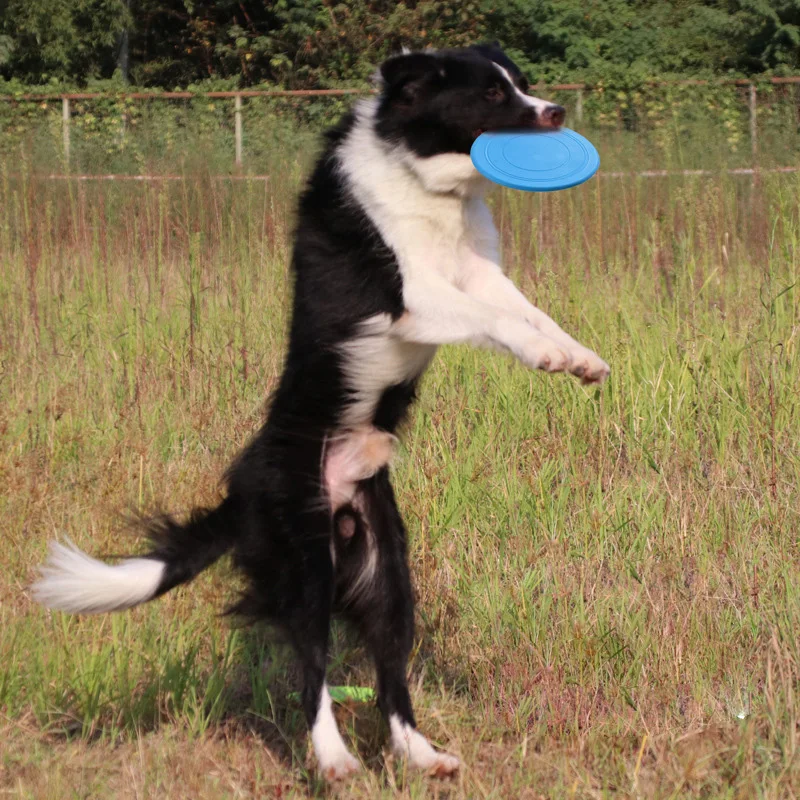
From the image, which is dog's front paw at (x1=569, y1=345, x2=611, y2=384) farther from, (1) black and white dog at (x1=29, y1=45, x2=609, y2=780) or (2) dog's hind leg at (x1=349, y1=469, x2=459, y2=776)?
(2) dog's hind leg at (x1=349, y1=469, x2=459, y2=776)

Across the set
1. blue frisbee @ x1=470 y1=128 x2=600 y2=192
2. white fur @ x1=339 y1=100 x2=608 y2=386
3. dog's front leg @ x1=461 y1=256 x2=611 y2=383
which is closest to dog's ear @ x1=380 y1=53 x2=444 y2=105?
white fur @ x1=339 y1=100 x2=608 y2=386

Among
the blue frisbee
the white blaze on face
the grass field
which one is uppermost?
the white blaze on face

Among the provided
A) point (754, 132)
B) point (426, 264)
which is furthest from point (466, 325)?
point (754, 132)

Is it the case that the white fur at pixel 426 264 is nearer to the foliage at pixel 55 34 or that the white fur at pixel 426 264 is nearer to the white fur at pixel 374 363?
the white fur at pixel 374 363

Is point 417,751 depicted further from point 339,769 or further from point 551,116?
point 551,116

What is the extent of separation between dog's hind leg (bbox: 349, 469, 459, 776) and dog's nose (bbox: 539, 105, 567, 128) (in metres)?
1.06

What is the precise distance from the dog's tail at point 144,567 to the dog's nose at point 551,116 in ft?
4.44

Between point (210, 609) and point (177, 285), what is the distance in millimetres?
3176

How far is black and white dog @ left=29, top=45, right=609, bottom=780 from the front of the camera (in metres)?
2.97

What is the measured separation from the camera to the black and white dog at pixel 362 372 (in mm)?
2975

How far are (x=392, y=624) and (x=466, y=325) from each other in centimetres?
80

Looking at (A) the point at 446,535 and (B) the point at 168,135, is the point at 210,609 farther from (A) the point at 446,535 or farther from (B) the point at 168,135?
(B) the point at 168,135

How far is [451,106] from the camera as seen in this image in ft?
10.8

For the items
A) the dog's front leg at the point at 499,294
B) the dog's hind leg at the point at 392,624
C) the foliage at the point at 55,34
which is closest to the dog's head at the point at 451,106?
the dog's front leg at the point at 499,294
